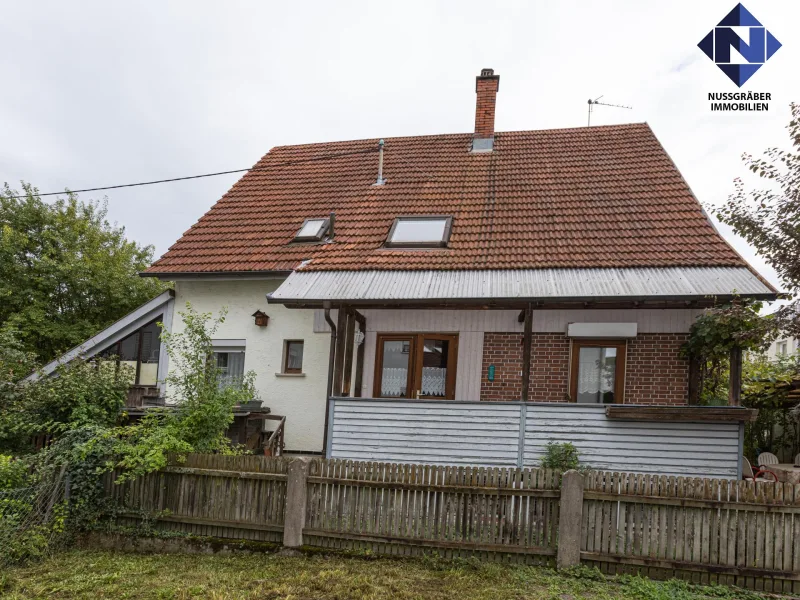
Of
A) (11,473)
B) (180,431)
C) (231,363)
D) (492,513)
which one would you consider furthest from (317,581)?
(231,363)

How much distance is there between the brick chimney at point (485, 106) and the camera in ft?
47.5

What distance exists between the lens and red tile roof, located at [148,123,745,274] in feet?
33.3

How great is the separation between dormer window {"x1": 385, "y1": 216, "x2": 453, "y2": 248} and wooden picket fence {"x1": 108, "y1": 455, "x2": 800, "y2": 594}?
15.8 feet

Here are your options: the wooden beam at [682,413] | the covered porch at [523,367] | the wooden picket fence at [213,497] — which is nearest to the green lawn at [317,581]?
the wooden picket fence at [213,497]

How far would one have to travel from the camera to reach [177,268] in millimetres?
12102

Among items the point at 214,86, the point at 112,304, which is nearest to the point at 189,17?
the point at 214,86

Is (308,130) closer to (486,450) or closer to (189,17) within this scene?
(189,17)

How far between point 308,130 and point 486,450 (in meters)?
12.6

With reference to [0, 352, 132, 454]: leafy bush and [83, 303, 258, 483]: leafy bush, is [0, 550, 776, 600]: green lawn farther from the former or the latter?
[0, 352, 132, 454]: leafy bush

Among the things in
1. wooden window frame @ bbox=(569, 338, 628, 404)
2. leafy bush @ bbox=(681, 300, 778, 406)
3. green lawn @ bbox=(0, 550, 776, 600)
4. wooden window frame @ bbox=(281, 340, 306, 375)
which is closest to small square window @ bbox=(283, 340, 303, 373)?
wooden window frame @ bbox=(281, 340, 306, 375)

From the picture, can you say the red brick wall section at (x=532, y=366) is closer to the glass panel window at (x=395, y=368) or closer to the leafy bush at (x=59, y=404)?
the glass panel window at (x=395, y=368)

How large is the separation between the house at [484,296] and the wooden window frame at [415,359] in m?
0.03

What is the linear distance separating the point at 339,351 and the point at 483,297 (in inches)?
97.4

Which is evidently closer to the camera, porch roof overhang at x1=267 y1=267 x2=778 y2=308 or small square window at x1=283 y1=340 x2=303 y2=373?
porch roof overhang at x1=267 y1=267 x2=778 y2=308
